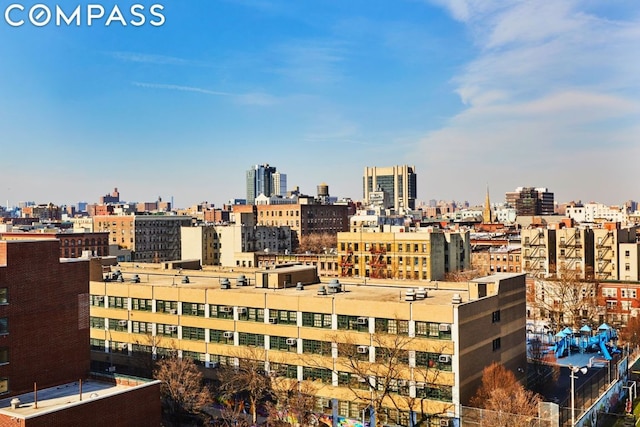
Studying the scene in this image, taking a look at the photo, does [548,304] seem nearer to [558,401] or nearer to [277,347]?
[558,401]

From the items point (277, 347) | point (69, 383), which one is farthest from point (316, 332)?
point (69, 383)

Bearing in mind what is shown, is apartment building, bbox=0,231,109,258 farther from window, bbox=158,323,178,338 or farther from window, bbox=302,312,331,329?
window, bbox=302,312,331,329

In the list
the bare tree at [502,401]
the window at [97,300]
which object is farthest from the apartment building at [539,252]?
the window at [97,300]

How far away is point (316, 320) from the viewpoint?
56.6 m

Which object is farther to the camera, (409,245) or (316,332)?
(409,245)

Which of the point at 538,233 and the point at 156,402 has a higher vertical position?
the point at 538,233

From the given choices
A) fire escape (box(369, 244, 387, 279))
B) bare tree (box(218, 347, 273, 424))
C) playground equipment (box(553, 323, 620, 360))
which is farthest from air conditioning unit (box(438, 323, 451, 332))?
fire escape (box(369, 244, 387, 279))

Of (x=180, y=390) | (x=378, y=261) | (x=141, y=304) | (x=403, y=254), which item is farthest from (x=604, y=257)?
(x=180, y=390)

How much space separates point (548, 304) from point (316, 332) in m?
77.0

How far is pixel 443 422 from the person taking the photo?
5041 cm

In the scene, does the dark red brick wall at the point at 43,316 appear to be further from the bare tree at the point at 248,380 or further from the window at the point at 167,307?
the window at the point at 167,307

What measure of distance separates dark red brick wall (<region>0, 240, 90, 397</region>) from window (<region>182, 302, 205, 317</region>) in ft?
45.6

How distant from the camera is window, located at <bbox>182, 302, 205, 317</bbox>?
6291 cm

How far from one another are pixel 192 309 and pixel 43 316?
1812cm
